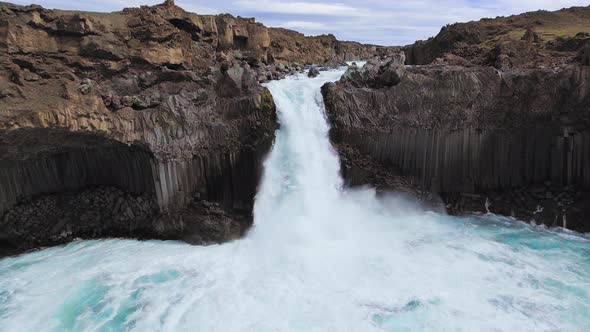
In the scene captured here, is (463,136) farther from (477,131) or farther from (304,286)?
(304,286)

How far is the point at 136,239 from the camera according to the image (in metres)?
14.8

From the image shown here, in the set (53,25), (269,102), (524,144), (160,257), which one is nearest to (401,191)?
(524,144)

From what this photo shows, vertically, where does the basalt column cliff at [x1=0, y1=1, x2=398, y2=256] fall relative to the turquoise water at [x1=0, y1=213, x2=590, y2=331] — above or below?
above

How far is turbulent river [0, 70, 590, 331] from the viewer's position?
9.87 m

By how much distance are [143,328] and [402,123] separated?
447 inches

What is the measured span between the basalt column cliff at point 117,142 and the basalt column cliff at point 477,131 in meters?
3.76

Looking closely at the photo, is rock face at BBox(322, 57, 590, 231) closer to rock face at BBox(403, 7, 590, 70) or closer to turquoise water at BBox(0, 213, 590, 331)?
rock face at BBox(403, 7, 590, 70)

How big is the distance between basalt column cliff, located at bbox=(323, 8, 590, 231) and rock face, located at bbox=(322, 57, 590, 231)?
35 mm

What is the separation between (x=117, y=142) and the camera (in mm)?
13992

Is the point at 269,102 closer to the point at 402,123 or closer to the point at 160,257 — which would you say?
the point at 402,123

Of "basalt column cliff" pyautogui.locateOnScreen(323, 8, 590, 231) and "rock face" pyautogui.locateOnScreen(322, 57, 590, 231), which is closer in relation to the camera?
"basalt column cliff" pyautogui.locateOnScreen(323, 8, 590, 231)

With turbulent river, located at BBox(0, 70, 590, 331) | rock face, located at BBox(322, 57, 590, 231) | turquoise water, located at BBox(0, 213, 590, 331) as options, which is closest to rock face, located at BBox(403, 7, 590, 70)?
rock face, located at BBox(322, 57, 590, 231)

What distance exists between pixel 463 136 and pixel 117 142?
12456 millimetres

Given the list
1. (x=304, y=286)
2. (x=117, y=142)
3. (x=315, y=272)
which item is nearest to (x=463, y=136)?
(x=315, y=272)
